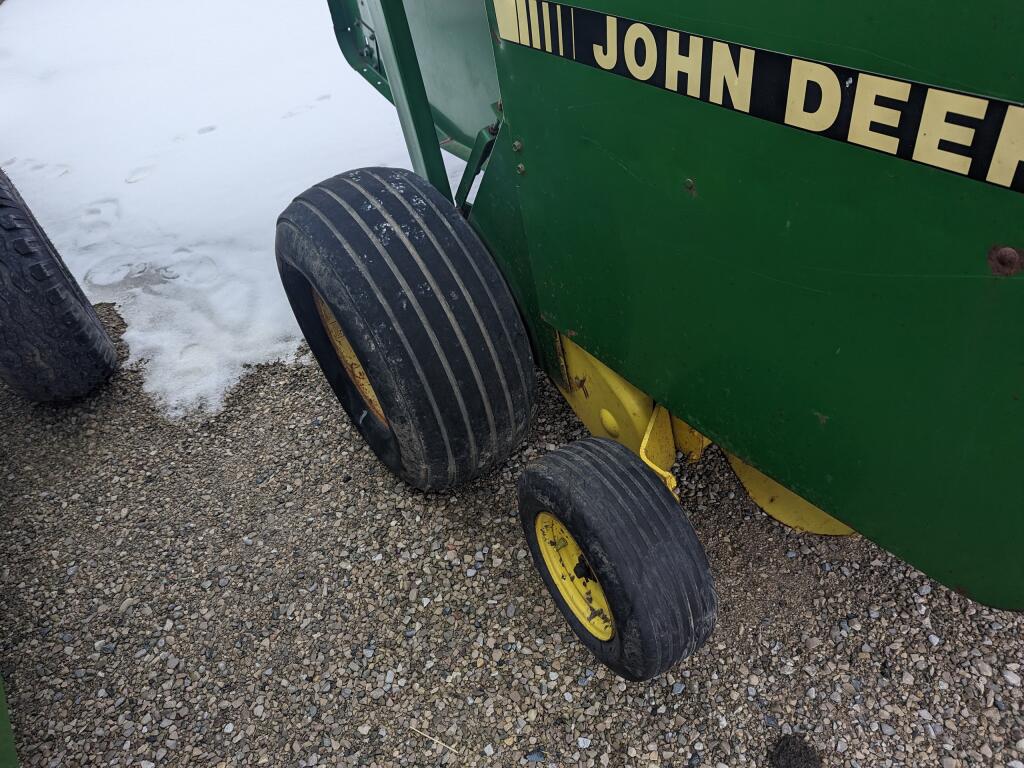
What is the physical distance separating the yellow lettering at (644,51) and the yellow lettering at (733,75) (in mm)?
119

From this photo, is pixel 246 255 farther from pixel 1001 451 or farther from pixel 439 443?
pixel 1001 451

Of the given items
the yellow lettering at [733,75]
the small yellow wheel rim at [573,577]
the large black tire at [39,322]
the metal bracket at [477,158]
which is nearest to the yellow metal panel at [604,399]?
the small yellow wheel rim at [573,577]

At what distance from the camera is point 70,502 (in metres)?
2.45

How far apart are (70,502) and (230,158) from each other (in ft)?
8.14

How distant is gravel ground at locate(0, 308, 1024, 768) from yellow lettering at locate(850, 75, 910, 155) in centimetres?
133

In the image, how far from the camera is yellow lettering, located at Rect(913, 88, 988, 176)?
2.68ft

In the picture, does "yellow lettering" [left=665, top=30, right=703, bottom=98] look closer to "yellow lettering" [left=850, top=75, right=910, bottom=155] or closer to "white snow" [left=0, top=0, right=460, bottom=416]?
"yellow lettering" [left=850, top=75, right=910, bottom=155]

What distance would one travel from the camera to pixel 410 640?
196cm

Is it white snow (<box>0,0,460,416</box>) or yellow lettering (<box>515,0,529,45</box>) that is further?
white snow (<box>0,0,460,416</box>)

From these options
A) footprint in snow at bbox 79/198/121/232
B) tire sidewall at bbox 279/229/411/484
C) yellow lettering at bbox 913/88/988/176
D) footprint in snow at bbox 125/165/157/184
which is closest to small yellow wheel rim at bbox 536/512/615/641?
tire sidewall at bbox 279/229/411/484

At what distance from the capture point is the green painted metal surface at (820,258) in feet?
2.85

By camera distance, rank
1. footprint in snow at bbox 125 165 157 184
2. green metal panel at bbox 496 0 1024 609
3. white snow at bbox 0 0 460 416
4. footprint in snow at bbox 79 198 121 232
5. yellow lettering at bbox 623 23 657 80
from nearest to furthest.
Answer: green metal panel at bbox 496 0 1024 609 → yellow lettering at bbox 623 23 657 80 → white snow at bbox 0 0 460 416 → footprint in snow at bbox 79 198 121 232 → footprint in snow at bbox 125 165 157 184

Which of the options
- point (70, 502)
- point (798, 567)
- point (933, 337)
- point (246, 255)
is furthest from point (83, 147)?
point (933, 337)

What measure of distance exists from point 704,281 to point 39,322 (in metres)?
2.23
